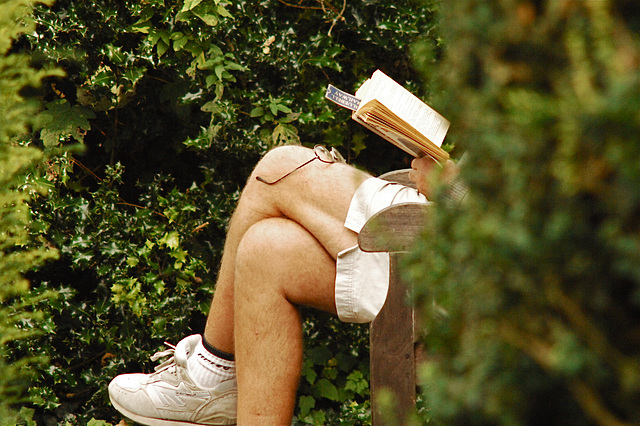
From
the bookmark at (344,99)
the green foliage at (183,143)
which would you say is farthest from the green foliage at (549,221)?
the green foliage at (183,143)

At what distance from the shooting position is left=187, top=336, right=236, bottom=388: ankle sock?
2158 mm

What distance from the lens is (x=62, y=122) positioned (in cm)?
284

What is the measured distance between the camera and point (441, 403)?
0.78m

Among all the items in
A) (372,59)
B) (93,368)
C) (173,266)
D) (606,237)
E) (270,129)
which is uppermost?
(606,237)

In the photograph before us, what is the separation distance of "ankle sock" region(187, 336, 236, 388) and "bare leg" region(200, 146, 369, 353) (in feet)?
0.08

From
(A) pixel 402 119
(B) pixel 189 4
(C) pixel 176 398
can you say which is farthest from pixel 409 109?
(B) pixel 189 4

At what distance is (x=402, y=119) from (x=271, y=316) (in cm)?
62

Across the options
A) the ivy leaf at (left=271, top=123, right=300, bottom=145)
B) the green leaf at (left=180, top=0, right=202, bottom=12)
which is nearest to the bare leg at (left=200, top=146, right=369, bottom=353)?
the ivy leaf at (left=271, top=123, right=300, bottom=145)

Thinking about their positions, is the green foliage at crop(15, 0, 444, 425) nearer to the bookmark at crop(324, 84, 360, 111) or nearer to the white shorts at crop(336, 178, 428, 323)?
the bookmark at crop(324, 84, 360, 111)

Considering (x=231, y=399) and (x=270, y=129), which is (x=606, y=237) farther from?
(x=270, y=129)

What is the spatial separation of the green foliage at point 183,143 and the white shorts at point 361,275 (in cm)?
88

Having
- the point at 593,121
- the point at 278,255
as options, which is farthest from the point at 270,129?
the point at 593,121

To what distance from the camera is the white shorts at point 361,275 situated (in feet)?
6.28

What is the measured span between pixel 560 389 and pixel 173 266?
2.25 m
